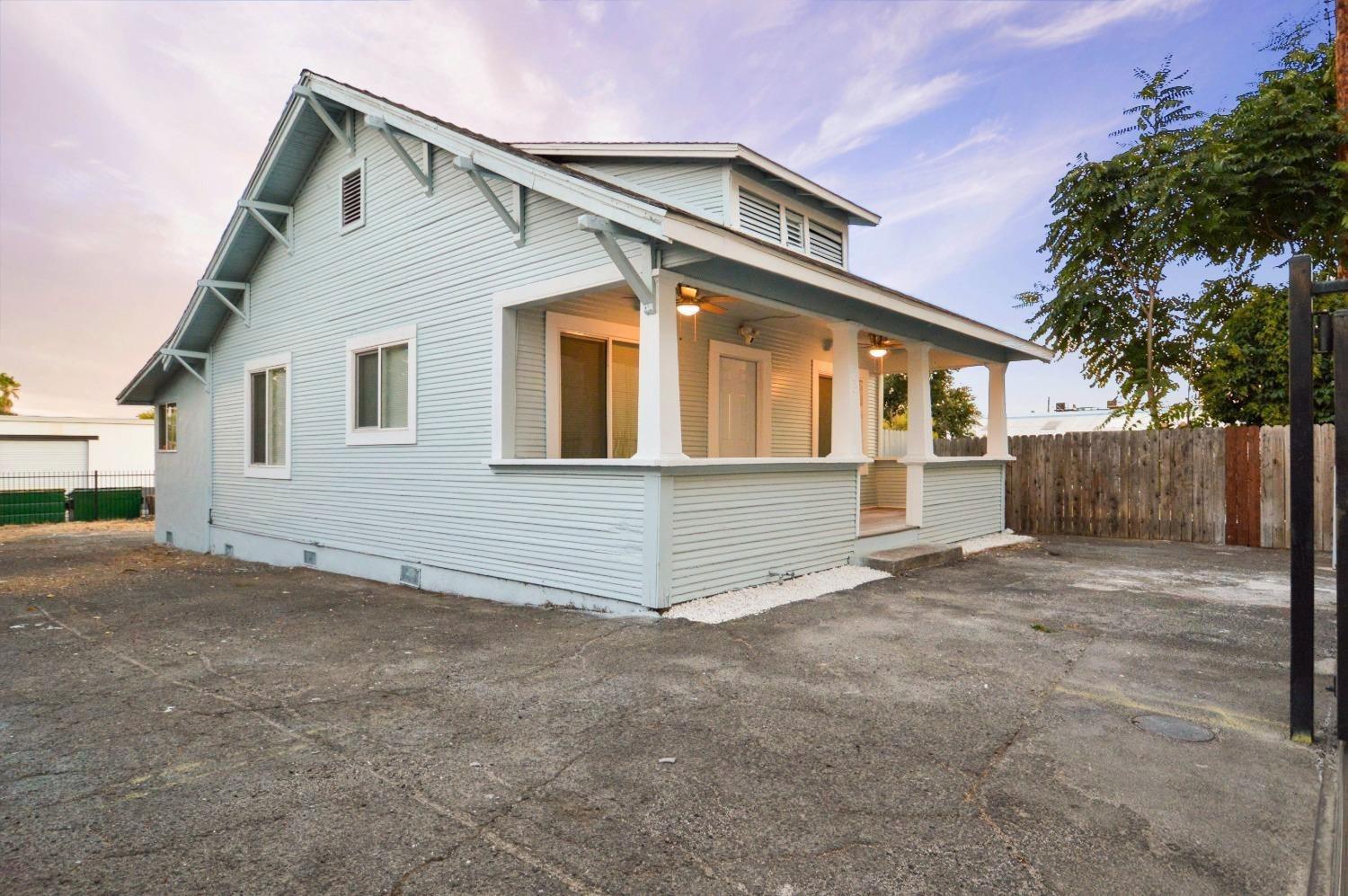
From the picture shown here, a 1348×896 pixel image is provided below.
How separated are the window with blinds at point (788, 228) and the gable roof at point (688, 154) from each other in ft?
1.17

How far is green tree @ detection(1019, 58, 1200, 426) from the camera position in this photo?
44.4 ft

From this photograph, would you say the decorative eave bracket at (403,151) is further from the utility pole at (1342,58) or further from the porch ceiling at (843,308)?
the utility pole at (1342,58)

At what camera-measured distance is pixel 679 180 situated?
9.70 m

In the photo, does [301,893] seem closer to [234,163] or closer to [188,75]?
[188,75]

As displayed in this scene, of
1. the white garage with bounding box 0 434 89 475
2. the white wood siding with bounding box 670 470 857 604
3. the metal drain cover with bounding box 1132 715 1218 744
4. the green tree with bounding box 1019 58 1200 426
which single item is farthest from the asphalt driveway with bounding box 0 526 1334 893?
the white garage with bounding box 0 434 89 475

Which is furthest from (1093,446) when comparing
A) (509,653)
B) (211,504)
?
(211,504)

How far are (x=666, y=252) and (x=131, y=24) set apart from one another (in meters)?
14.7

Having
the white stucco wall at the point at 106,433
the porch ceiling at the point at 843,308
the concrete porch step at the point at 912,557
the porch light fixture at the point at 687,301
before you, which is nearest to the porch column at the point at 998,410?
the porch ceiling at the point at 843,308

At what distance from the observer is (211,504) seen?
1305 centimetres

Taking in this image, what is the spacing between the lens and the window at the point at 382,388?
338 inches

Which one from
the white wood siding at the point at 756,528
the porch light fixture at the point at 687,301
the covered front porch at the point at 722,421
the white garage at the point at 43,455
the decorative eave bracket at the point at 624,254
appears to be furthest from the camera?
the white garage at the point at 43,455

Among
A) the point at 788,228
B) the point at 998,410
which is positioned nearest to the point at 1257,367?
the point at 998,410

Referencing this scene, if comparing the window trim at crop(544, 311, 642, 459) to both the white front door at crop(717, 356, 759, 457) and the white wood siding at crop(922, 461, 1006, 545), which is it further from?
the white wood siding at crop(922, 461, 1006, 545)

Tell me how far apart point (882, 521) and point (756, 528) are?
3.69m
